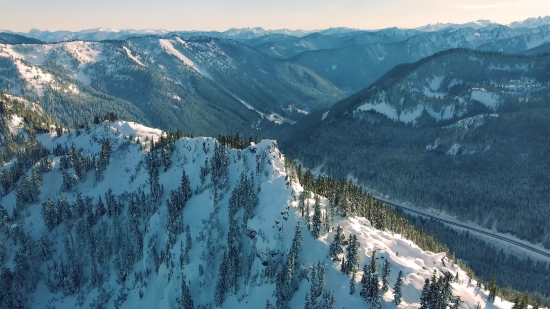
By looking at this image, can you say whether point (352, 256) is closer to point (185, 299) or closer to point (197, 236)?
point (185, 299)

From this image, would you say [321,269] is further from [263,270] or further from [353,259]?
[263,270]

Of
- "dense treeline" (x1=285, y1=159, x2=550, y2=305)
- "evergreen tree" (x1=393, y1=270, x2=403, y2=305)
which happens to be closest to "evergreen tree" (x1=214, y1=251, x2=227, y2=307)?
"dense treeline" (x1=285, y1=159, x2=550, y2=305)

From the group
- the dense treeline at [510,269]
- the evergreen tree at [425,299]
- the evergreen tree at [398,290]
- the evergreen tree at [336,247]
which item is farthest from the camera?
the dense treeline at [510,269]

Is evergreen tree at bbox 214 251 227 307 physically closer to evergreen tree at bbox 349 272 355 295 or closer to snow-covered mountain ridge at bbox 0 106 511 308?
snow-covered mountain ridge at bbox 0 106 511 308

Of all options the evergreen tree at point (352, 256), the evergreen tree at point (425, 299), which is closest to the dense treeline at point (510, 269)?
the evergreen tree at point (425, 299)

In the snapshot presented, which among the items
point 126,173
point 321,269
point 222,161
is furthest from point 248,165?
point 126,173

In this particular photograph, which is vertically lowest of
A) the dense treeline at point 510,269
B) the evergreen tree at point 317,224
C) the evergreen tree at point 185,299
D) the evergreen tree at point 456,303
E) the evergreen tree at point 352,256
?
the dense treeline at point 510,269

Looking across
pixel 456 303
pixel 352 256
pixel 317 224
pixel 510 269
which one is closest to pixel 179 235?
pixel 317 224

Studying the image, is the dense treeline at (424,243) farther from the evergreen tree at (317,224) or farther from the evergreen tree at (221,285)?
the evergreen tree at (221,285)

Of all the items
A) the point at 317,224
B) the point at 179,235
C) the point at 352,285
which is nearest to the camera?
the point at 352,285
